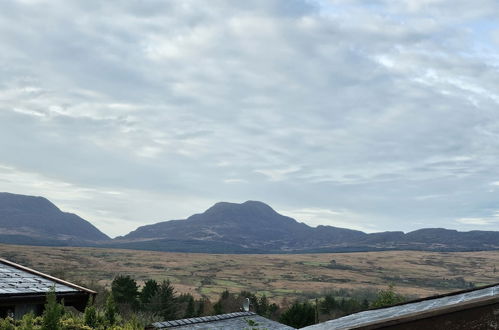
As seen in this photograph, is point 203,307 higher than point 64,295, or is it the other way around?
point 64,295

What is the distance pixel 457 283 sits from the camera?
151 meters

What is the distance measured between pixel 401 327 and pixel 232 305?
2839 inches

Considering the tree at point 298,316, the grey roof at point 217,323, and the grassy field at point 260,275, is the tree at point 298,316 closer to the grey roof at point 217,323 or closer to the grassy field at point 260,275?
the grey roof at point 217,323

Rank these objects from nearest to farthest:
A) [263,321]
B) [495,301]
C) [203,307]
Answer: [495,301]
[263,321]
[203,307]

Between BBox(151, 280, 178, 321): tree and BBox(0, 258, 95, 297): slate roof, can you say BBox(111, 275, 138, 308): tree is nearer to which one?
BBox(151, 280, 178, 321): tree

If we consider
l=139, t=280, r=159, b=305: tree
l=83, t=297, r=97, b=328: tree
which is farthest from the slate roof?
l=139, t=280, r=159, b=305: tree

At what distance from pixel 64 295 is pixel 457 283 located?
506 ft

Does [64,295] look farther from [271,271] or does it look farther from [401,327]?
[271,271]

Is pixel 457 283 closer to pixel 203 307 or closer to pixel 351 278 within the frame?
pixel 351 278

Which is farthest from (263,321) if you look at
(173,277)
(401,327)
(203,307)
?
(173,277)

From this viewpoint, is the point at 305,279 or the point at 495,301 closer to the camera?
the point at 495,301

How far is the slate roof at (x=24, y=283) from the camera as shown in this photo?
17.6 meters

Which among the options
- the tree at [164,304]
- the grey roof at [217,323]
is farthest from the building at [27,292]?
the tree at [164,304]

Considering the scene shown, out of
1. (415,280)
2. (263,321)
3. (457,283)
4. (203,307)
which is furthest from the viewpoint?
(415,280)
